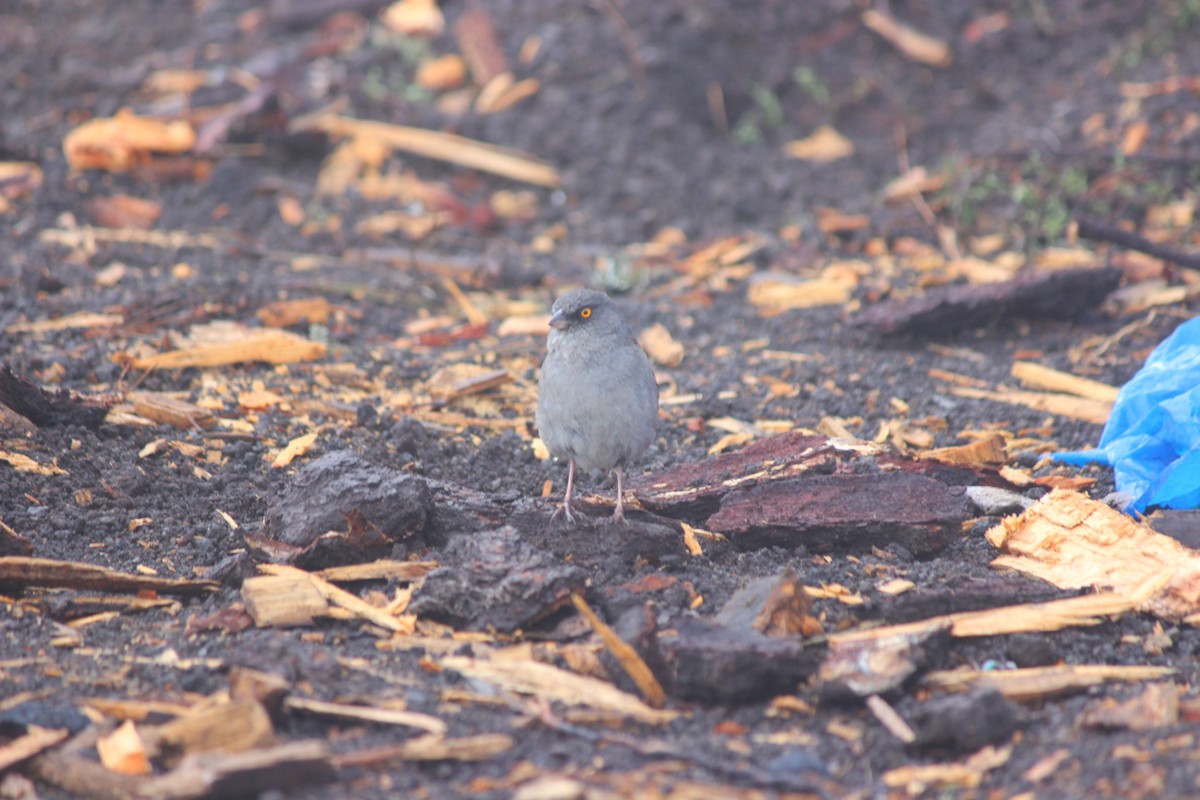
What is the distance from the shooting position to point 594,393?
4.55 metres

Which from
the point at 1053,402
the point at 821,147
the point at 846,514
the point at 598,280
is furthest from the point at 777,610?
the point at 821,147

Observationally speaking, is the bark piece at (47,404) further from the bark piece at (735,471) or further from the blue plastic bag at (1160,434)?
the blue plastic bag at (1160,434)

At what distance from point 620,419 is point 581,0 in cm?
730

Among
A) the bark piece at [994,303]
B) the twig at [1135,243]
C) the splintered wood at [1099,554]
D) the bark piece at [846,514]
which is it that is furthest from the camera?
the bark piece at [994,303]

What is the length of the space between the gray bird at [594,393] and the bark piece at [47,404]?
1999 millimetres

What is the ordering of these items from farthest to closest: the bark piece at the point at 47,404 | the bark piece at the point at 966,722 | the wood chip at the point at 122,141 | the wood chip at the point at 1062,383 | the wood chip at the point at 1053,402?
the wood chip at the point at 122,141 → the wood chip at the point at 1062,383 → the wood chip at the point at 1053,402 → the bark piece at the point at 47,404 → the bark piece at the point at 966,722

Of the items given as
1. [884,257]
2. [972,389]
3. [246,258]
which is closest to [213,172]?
[246,258]

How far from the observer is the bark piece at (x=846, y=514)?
165 inches

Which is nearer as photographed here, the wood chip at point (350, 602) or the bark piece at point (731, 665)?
the bark piece at point (731, 665)

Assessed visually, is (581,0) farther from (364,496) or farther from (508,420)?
(364,496)

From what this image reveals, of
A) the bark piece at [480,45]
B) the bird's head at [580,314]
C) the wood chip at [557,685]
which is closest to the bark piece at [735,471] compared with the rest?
the bird's head at [580,314]

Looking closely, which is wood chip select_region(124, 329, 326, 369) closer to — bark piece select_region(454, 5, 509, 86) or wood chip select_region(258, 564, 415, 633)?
wood chip select_region(258, 564, 415, 633)

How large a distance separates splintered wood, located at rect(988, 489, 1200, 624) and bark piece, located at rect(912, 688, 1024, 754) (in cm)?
101

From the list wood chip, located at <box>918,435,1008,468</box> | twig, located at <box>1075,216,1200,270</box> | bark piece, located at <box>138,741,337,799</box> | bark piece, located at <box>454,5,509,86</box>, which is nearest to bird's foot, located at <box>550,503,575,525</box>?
Answer: bark piece, located at <box>138,741,337,799</box>
